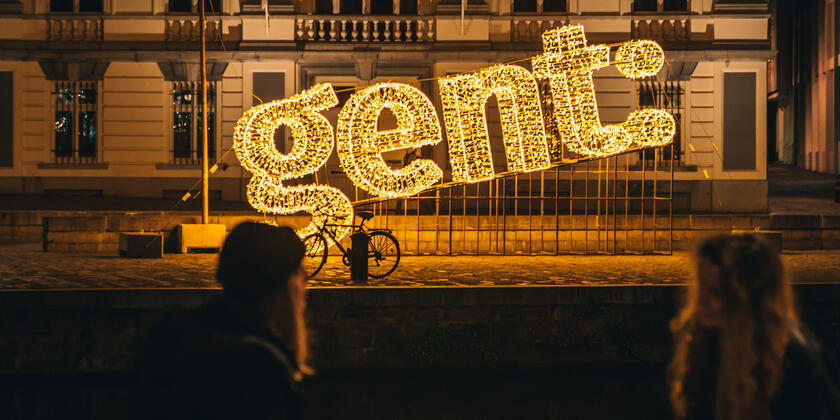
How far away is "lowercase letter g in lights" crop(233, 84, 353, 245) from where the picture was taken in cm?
1479

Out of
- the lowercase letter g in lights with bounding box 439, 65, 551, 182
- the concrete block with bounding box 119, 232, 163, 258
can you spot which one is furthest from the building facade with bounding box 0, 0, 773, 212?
the lowercase letter g in lights with bounding box 439, 65, 551, 182

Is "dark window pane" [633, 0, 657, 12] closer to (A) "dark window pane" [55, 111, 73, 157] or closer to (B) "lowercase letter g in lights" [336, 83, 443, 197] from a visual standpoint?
(B) "lowercase letter g in lights" [336, 83, 443, 197]

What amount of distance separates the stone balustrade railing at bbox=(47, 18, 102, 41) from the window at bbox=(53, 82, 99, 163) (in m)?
1.30

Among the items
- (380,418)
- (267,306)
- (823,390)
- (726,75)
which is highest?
(726,75)

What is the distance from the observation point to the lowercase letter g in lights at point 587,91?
50.4 feet

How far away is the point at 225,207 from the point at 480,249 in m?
8.37

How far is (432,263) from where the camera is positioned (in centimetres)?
1564

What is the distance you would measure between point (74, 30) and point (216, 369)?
971 inches

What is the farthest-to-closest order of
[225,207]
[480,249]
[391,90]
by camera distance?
[225,207] < [480,249] < [391,90]

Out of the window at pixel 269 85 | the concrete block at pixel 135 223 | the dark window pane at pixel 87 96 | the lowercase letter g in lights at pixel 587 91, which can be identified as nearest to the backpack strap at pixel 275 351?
the lowercase letter g in lights at pixel 587 91

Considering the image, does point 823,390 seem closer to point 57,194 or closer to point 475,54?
point 475,54

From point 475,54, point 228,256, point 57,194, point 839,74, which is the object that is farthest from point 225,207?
point 839,74

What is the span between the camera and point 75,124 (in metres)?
25.3

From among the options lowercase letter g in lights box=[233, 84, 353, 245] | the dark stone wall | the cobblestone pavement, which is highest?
lowercase letter g in lights box=[233, 84, 353, 245]
